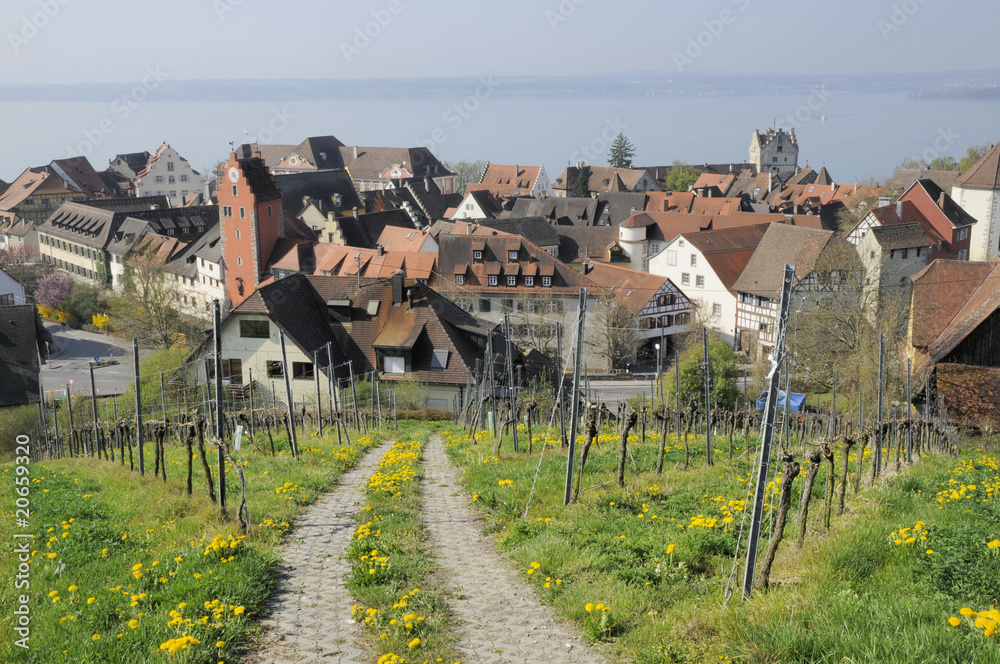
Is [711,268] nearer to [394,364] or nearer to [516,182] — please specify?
[394,364]

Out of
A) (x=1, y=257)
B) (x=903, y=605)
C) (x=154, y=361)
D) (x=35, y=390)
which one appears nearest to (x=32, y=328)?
(x=35, y=390)

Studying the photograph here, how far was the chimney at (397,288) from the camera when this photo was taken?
37534 millimetres

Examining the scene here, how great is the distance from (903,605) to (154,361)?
130 ft

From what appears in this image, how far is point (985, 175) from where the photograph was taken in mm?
64875

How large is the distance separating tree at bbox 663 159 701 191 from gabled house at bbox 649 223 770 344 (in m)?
60.9

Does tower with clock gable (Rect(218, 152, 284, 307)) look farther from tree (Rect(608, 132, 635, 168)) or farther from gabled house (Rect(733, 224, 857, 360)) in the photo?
tree (Rect(608, 132, 635, 168))

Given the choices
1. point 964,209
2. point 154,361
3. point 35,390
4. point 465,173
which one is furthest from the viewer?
point 465,173

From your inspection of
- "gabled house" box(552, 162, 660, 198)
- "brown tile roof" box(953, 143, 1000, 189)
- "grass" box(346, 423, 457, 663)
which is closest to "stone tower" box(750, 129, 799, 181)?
"gabled house" box(552, 162, 660, 198)

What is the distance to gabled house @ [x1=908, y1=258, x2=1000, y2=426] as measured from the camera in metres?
26.7

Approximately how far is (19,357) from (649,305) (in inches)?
1370

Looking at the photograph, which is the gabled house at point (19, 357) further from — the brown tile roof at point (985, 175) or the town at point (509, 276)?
the brown tile roof at point (985, 175)

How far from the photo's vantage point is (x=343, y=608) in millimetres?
8695

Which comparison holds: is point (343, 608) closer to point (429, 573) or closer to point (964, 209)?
point (429, 573)

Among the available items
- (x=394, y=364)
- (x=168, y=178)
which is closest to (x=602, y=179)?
(x=168, y=178)
